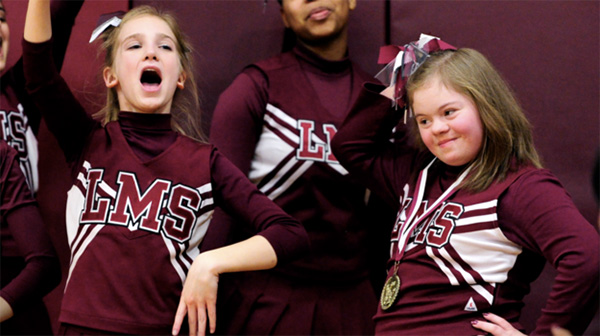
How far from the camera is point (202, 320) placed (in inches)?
65.4

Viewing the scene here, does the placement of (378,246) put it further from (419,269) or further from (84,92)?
(84,92)

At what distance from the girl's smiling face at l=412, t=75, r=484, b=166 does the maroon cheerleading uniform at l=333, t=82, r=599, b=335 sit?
0.07 metres

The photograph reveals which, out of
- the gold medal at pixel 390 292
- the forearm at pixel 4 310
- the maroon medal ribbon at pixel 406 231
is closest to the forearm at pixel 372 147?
the maroon medal ribbon at pixel 406 231

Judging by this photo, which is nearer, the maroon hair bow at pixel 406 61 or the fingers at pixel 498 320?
the fingers at pixel 498 320

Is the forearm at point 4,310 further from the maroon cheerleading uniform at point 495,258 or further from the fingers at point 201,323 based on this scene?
the maroon cheerleading uniform at point 495,258

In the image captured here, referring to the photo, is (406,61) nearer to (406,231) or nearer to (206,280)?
(406,231)

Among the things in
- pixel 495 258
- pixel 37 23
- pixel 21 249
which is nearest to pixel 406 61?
pixel 495 258

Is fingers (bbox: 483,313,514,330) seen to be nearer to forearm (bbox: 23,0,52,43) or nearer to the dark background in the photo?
the dark background

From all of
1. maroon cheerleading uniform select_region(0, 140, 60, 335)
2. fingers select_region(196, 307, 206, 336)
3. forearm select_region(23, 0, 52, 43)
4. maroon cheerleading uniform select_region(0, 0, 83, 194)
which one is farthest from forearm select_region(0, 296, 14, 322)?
forearm select_region(23, 0, 52, 43)

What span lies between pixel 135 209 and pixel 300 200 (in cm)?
52

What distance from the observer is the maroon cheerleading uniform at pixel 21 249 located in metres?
1.87

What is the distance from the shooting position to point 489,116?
1.72 m

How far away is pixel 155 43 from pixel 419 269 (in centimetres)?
87

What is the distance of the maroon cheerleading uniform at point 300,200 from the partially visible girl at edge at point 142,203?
0.80ft
